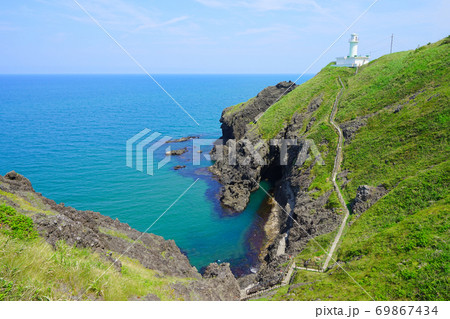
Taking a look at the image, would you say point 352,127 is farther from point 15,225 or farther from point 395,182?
point 15,225

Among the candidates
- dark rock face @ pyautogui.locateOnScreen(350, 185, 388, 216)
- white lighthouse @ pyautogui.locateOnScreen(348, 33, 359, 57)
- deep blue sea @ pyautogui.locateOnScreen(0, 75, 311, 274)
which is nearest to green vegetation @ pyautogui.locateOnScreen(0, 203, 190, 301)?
dark rock face @ pyautogui.locateOnScreen(350, 185, 388, 216)

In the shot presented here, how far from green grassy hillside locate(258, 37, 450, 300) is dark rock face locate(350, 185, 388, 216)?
0.80 meters

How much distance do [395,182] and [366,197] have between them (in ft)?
11.9

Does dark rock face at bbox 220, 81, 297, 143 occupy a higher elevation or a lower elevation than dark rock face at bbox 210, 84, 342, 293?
higher

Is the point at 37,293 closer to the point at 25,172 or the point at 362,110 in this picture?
the point at 362,110

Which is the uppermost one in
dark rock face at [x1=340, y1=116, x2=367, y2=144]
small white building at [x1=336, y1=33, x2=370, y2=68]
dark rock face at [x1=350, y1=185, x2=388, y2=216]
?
small white building at [x1=336, y1=33, x2=370, y2=68]

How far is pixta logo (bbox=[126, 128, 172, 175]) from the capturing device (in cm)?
7456

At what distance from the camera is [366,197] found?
3120 centimetres

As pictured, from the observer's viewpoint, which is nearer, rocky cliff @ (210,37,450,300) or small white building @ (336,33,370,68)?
rocky cliff @ (210,37,450,300)

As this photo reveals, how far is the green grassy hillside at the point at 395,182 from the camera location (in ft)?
64.6

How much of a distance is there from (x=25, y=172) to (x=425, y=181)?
76383mm

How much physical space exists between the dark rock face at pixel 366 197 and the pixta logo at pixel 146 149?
50.0 m

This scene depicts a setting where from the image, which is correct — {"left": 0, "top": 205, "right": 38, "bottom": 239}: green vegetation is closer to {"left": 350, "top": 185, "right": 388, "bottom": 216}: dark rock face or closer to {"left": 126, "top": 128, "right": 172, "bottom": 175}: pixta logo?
{"left": 350, "top": 185, "right": 388, "bottom": 216}: dark rock face

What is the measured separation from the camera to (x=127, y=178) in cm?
6556
